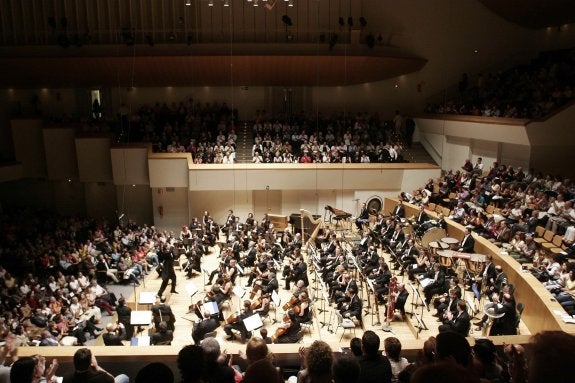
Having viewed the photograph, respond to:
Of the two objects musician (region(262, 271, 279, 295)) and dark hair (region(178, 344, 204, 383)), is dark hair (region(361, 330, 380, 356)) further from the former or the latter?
musician (region(262, 271, 279, 295))

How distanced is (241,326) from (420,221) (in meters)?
7.21

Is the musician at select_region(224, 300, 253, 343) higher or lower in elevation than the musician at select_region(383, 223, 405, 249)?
lower

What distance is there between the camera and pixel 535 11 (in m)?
18.2

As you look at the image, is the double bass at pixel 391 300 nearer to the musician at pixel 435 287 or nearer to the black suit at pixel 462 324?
the musician at pixel 435 287

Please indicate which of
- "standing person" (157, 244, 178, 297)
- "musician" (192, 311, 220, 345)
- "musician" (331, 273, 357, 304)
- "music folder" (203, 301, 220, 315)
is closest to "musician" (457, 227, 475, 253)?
"musician" (331, 273, 357, 304)

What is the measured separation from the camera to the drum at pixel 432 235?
503 inches

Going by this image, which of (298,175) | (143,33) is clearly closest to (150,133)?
(143,33)

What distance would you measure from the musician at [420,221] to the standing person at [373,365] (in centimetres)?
1070

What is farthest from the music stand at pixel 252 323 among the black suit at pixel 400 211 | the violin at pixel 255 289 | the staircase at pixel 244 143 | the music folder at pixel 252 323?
the staircase at pixel 244 143

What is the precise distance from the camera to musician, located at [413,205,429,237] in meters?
13.7

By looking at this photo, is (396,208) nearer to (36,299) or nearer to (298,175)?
(298,175)

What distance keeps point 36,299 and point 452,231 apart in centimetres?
1071

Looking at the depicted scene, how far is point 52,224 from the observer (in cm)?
1784

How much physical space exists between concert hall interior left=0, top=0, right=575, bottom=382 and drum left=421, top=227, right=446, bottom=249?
37 cm
